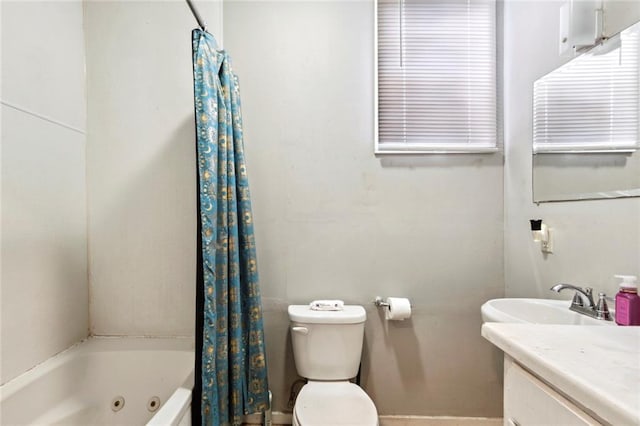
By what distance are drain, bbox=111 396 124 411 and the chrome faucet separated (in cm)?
194

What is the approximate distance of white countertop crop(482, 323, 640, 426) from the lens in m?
0.47

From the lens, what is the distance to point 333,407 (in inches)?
51.9

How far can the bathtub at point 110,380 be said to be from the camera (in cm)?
132

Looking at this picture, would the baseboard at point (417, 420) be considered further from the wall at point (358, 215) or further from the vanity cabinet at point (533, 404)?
the vanity cabinet at point (533, 404)

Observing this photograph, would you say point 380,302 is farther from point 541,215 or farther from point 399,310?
point 541,215

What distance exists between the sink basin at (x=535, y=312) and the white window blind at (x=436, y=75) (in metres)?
0.83

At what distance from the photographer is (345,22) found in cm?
170

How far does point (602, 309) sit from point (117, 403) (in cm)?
204

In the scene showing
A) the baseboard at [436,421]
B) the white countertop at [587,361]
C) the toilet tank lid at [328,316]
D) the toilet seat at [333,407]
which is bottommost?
the baseboard at [436,421]

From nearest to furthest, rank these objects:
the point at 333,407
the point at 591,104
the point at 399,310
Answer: the point at 591,104
the point at 333,407
the point at 399,310

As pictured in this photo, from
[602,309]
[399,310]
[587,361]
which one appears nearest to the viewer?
[587,361]

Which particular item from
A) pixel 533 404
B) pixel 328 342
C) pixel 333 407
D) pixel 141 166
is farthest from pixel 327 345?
pixel 141 166

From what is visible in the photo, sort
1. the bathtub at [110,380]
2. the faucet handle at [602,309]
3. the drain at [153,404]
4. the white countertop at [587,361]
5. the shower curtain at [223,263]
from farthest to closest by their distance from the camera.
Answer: the drain at [153,404] < the bathtub at [110,380] < the shower curtain at [223,263] < the faucet handle at [602,309] < the white countertop at [587,361]

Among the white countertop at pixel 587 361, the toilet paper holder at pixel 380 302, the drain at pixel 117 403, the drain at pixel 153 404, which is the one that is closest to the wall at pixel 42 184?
the drain at pixel 117 403
